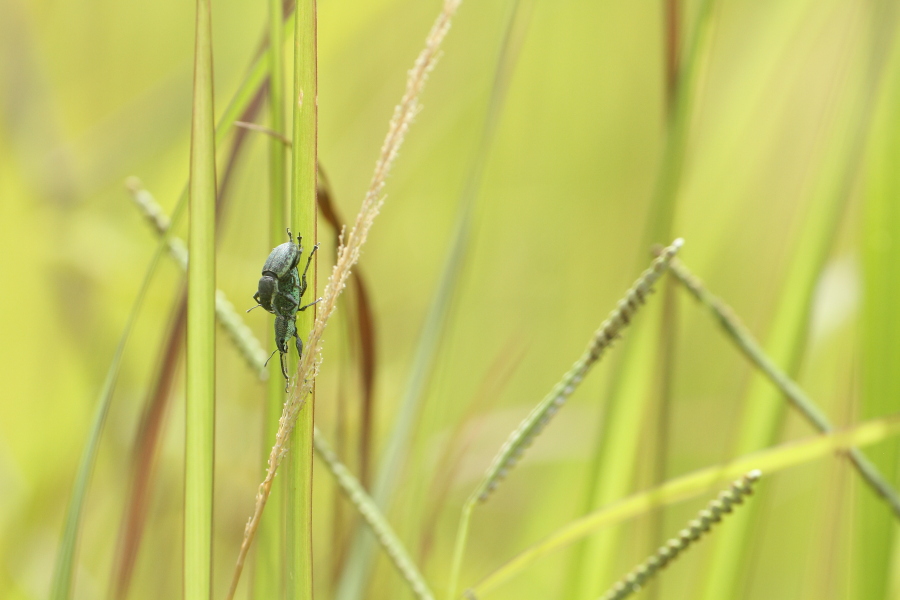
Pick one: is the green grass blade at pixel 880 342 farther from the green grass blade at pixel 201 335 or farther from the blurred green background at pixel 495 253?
the green grass blade at pixel 201 335

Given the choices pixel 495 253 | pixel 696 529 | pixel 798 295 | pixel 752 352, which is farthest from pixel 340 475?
pixel 495 253

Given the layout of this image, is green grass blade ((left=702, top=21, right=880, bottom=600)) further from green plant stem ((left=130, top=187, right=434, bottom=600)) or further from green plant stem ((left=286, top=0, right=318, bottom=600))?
green plant stem ((left=286, top=0, right=318, bottom=600))

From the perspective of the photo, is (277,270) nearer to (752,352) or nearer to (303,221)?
(303,221)

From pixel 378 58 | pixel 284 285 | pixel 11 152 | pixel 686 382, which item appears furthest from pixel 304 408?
pixel 378 58

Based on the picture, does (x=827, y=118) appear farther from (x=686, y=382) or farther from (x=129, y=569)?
(x=129, y=569)

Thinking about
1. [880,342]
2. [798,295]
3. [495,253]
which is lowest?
[880,342]

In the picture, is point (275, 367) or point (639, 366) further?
point (639, 366)

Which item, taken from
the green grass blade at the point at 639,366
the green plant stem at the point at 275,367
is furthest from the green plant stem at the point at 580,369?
the green grass blade at the point at 639,366
